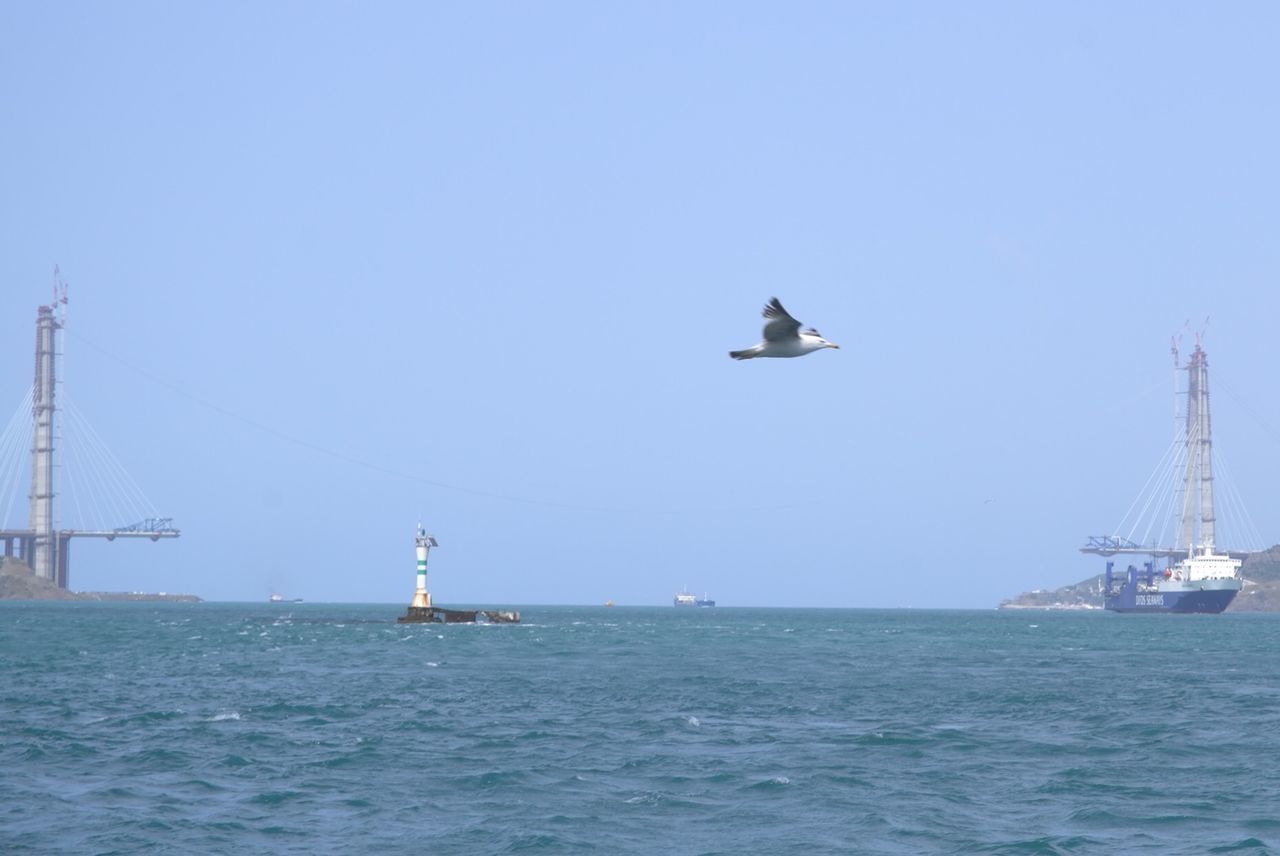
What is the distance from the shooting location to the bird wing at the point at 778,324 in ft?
67.2

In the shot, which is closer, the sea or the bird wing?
the bird wing

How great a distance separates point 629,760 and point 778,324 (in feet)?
52.9

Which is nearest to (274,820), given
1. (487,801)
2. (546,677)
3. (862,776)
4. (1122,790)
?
(487,801)

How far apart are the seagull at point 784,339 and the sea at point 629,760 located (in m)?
8.99

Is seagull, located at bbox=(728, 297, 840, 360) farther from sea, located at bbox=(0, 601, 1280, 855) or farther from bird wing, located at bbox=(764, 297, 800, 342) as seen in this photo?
sea, located at bbox=(0, 601, 1280, 855)

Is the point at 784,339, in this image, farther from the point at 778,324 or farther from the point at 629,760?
the point at 629,760

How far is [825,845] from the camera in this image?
2597 cm

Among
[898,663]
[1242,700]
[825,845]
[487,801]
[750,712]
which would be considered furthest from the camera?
[898,663]

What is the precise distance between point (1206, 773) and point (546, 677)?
3063 cm

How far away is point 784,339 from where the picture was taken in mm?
21359

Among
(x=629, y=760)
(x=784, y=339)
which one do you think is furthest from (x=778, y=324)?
(x=629, y=760)

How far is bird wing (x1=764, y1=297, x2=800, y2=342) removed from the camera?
806 inches

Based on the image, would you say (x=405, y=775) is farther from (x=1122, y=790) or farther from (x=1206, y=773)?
(x=1206, y=773)

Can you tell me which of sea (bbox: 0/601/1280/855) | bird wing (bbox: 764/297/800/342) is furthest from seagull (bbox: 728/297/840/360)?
sea (bbox: 0/601/1280/855)
